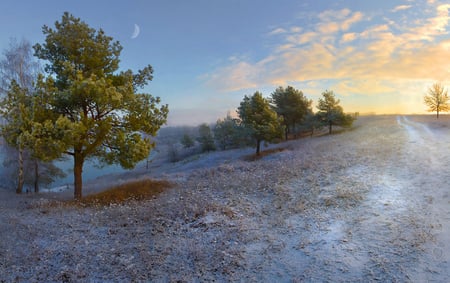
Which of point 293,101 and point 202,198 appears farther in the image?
point 293,101

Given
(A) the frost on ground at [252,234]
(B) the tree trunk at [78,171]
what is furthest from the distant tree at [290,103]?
(B) the tree trunk at [78,171]

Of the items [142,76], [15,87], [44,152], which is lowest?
[44,152]

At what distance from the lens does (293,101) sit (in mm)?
46625

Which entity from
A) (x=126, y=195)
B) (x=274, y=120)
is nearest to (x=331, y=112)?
(x=274, y=120)

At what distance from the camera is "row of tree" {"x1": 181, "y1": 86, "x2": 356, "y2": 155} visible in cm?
3234

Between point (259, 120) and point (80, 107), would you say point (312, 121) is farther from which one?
point (80, 107)

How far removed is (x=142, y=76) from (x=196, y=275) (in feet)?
43.8

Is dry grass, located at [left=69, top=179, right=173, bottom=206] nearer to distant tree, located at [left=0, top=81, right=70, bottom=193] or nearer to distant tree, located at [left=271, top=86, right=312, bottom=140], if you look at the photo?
distant tree, located at [left=0, top=81, right=70, bottom=193]

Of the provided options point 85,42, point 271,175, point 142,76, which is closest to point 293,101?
point 271,175

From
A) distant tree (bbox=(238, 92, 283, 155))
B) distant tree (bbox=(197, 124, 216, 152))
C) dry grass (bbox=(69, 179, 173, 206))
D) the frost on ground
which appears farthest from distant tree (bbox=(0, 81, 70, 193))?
distant tree (bbox=(197, 124, 216, 152))

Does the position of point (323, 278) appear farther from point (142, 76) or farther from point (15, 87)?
point (15, 87)

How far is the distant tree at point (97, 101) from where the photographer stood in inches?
550

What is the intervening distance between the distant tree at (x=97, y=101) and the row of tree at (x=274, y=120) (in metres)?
17.6

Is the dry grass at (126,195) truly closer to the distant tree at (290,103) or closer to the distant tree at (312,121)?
the distant tree at (290,103)
